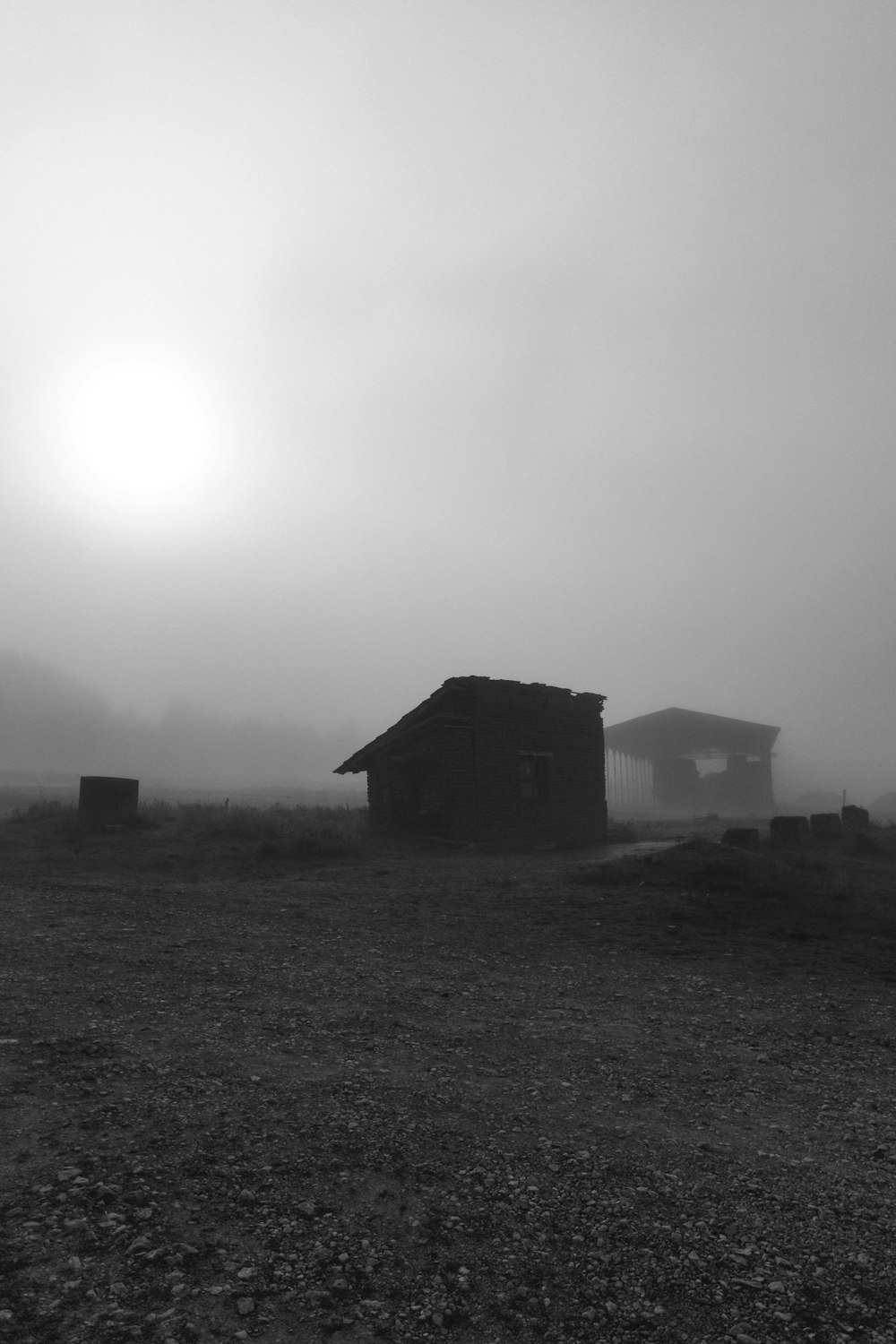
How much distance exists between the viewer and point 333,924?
11453 mm

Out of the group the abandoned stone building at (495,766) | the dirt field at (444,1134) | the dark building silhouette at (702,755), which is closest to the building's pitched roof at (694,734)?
the dark building silhouette at (702,755)

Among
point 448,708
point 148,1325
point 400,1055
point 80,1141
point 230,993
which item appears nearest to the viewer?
point 148,1325

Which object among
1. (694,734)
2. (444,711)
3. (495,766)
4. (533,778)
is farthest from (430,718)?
(694,734)

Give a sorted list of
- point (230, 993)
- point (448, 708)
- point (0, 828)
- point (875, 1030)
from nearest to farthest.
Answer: point (875, 1030) → point (230, 993) → point (0, 828) → point (448, 708)

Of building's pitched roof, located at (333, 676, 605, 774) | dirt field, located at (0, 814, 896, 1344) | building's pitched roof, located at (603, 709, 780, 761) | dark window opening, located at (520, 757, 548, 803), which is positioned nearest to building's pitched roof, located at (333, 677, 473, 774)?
building's pitched roof, located at (333, 676, 605, 774)

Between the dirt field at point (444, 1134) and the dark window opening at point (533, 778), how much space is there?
1213cm

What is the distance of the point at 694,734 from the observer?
50.3 meters

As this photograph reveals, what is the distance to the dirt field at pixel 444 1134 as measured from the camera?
10.9 feet

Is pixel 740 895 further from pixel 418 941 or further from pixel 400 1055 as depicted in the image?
pixel 400 1055

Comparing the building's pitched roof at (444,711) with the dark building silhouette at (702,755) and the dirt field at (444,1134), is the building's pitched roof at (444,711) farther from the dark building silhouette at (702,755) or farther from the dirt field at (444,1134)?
the dark building silhouette at (702,755)

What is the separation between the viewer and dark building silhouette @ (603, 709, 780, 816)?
4881 cm

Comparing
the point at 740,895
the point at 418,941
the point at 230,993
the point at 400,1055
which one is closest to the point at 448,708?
the point at 740,895

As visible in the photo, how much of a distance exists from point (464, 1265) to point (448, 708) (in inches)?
744

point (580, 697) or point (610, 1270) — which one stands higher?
point (580, 697)
